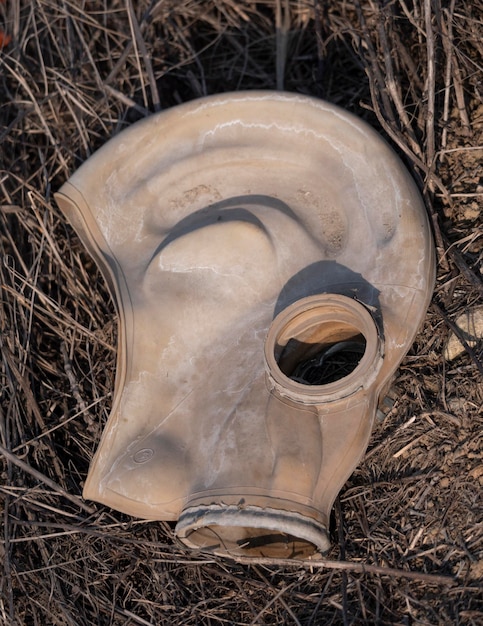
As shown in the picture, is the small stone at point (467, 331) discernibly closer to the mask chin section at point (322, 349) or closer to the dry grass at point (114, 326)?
the dry grass at point (114, 326)

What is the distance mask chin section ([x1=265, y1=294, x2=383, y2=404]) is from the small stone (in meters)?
0.24

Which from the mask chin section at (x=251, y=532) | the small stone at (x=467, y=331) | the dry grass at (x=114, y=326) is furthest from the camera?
the small stone at (x=467, y=331)

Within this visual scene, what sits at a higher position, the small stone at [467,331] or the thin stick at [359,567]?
the small stone at [467,331]

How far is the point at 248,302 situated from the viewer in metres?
2.32

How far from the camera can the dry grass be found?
6.95 ft

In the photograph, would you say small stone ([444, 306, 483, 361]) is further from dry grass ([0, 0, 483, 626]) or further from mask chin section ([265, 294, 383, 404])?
mask chin section ([265, 294, 383, 404])

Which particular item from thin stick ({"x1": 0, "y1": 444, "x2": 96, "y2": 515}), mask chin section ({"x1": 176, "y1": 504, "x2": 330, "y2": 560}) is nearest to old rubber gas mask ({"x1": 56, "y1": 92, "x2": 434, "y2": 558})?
mask chin section ({"x1": 176, "y1": 504, "x2": 330, "y2": 560})

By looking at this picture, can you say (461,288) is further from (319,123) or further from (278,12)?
(278,12)

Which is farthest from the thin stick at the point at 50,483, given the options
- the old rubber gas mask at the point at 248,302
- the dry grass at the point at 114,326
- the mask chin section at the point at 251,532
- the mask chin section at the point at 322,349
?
the mask chin section at the point at 322,349

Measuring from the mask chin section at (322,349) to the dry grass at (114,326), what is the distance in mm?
204

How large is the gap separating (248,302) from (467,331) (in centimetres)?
59

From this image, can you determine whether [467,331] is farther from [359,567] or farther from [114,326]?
[114,326]

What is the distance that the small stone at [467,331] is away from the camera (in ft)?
7.32

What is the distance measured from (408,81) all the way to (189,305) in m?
1.02
